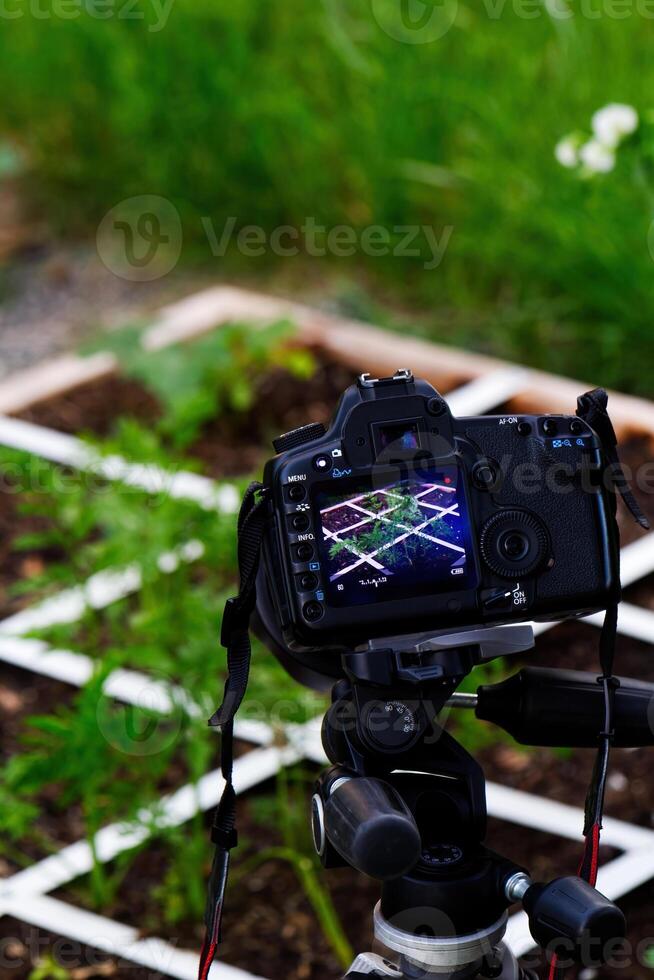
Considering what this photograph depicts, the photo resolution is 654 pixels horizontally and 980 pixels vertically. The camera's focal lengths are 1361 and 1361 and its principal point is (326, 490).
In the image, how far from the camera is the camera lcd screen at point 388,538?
1.28m

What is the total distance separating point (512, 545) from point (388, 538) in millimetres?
131

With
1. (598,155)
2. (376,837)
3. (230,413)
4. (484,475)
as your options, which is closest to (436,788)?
(376,837)

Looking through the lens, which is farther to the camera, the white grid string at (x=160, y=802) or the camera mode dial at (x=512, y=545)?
the white grid string at (x=160, y=802)

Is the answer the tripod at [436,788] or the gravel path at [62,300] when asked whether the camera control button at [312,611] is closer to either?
the tripod at [436,788]

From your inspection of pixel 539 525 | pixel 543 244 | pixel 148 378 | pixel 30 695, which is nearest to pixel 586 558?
pixel 539 525

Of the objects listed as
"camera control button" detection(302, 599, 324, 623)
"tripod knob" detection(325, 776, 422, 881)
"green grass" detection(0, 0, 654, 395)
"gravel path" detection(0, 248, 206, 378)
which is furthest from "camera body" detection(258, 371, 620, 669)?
"gravel path" detection(0, 248, 206, 378)

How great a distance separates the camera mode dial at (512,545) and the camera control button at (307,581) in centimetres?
17

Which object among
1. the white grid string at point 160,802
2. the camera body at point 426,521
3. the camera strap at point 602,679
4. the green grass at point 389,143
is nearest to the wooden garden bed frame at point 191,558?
the white grid string at point 160,802

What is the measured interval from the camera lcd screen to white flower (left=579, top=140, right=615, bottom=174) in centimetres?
192

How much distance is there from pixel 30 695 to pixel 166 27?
256 cm

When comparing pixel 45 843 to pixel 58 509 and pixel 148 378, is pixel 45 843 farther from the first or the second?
pixel 148 378

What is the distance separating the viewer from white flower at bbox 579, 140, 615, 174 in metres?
3.00

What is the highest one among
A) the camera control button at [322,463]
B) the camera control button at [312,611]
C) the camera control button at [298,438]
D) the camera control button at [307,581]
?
the camera control button at [298,438]

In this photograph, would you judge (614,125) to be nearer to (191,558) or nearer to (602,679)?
(191,558)
